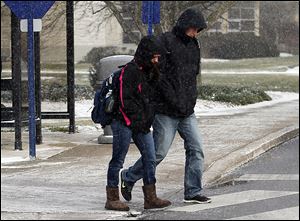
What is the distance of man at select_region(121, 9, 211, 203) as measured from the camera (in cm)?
859

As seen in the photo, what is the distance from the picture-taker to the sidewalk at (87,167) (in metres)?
8.45

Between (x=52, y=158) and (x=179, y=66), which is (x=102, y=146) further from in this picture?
(x=179, y=66)

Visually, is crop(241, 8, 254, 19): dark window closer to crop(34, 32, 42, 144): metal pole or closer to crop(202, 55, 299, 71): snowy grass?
crop(202, 55, 299, 71): snowy grass

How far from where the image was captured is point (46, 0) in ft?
38.3

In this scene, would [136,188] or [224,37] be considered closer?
[136,188]

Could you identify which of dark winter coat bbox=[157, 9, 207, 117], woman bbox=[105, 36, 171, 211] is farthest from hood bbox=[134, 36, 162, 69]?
dark winter coat bbox=[157, 9, 207, 117]

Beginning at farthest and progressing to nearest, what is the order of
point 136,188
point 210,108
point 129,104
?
point 210,108
point 136,188
point 129,104

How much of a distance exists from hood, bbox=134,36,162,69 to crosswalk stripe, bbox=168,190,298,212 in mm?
1491

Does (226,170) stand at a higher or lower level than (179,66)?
lower

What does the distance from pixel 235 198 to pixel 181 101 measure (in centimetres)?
140

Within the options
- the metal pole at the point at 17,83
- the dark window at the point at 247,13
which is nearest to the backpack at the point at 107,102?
the metal pole at the point at 17,83

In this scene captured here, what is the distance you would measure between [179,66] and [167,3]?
671 inches

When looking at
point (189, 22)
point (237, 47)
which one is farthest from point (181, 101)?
point (237, 47)

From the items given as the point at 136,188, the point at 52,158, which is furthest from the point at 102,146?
the point at 136,188
